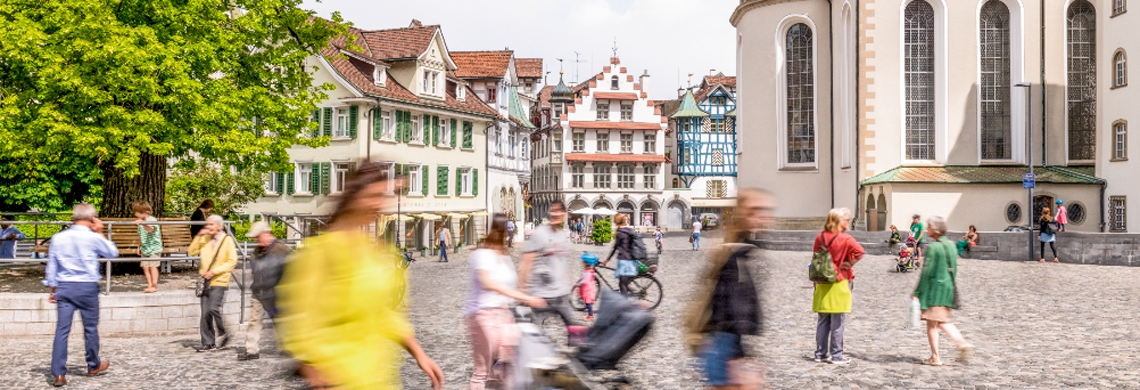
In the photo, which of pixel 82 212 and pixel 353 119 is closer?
pixel 82 212

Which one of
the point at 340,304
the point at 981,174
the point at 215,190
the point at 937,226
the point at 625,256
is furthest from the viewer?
the point at 981,174

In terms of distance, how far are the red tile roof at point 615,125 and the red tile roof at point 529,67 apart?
8215 millimetres

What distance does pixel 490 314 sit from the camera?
730cm

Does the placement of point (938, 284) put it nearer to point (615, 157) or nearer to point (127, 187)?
point (127, 187)

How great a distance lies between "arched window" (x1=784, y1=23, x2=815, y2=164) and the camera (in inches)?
1811

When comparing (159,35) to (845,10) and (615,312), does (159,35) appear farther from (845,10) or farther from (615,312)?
(845,10)

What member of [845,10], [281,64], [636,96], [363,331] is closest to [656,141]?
[636,96]

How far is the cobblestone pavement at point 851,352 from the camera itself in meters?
9.27

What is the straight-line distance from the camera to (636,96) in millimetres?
76375

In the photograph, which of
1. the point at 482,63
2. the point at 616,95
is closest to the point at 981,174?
the point at 482,63

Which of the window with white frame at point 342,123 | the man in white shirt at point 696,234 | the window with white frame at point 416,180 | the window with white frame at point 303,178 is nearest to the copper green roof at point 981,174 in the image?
the man in white shirt at point 696,234

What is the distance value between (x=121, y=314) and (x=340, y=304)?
33.8 feet

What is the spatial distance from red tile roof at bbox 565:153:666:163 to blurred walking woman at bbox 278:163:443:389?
71.2 m

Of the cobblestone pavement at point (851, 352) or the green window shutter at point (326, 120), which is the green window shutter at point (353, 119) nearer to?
the green window shutter at point (326, 120)
